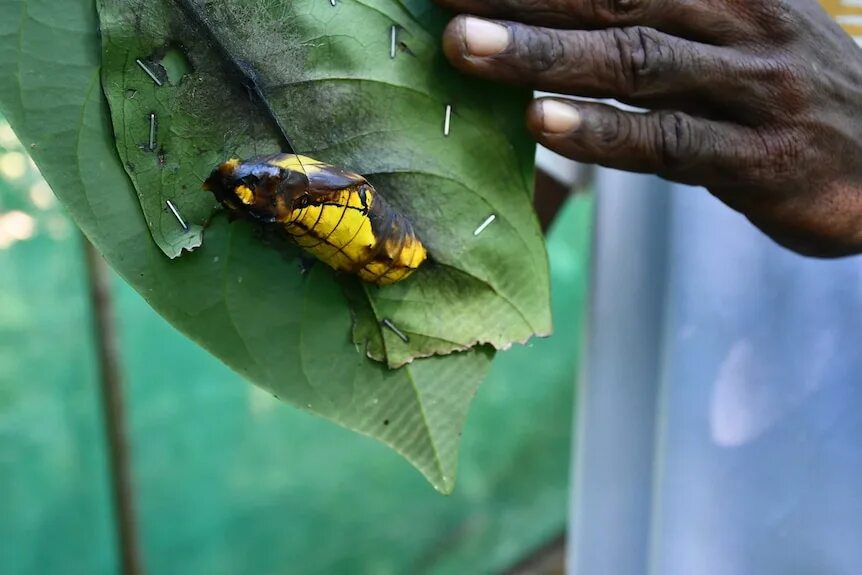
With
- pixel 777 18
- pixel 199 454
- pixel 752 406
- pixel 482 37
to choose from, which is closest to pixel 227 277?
pixel 482 37

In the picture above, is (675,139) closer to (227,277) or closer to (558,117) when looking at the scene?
(558,117)

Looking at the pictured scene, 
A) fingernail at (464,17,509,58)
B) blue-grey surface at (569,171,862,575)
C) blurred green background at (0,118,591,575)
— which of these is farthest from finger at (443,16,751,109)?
blurred green background at (0,118,591,575)

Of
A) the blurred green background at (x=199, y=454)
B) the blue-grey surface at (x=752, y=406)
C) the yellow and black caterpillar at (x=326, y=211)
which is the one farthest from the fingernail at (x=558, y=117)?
the blurred green background at (x=199, y=454)

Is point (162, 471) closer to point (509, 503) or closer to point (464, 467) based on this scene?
point (464, 467)

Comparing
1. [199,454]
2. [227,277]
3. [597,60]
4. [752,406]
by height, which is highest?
[597,60]

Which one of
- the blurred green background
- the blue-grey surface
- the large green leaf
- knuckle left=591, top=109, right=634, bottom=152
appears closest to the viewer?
the large green leaf

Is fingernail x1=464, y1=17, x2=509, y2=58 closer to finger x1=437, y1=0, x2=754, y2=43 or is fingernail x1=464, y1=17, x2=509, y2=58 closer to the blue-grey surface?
finger x1=437, y1=0, x2=754, y2=43

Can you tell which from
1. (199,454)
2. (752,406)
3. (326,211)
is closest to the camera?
(326,211)
